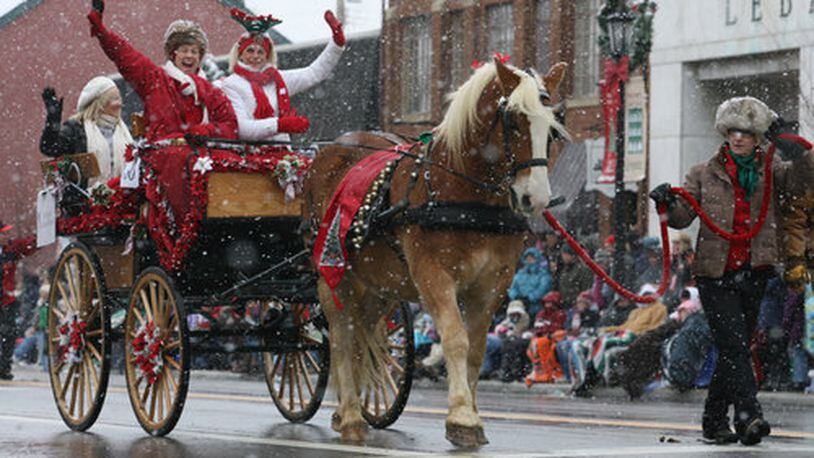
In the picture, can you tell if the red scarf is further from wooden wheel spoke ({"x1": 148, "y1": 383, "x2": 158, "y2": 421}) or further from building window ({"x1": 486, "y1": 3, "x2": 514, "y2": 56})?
building window ({"x1": 486, "y1": 3, "x2": 514, "y2": 56})

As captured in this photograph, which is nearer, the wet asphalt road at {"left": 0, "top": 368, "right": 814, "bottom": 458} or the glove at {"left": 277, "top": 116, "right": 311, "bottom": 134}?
the wet asphalt road at {"left": 0, "top": 368, "right": 814, "bottom": 458}

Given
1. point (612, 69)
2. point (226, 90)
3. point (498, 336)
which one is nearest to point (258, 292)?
point (226, 90)

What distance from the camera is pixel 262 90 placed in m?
11.5

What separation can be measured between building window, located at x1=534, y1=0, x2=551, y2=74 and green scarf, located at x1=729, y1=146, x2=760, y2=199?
70.2 feet

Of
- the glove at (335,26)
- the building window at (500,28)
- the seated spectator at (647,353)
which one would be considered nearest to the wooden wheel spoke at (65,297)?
the glove at (335,26)

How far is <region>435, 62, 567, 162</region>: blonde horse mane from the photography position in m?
9.00

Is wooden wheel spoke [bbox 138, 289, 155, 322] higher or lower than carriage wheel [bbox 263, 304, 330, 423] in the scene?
higher

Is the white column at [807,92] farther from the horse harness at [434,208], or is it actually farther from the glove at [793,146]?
the horse harness at [434,208]

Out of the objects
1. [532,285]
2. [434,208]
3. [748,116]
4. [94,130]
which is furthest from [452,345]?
[532,285]

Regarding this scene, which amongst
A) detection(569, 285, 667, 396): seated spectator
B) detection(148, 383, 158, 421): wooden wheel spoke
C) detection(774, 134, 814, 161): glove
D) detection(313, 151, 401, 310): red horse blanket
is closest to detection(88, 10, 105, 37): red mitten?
detection(313, 151, 401, 310): red horse blanket

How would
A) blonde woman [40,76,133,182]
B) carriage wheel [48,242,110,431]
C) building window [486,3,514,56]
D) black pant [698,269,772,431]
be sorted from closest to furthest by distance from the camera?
black pant [698,269,772,431]
carriage wheel [48,242,110,431]
blonde woman [40,76,133,182]
building window [486,3,514,56]

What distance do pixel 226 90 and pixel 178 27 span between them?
608 mm

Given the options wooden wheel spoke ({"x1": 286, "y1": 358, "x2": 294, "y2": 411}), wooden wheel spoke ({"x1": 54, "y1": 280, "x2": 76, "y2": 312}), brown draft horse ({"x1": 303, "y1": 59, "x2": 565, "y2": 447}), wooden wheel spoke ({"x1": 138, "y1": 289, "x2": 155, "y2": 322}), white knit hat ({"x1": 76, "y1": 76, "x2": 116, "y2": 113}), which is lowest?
wooden wheel spoke ({"x1": 286, "y1": 358, "x2": 294, "y2": 411})

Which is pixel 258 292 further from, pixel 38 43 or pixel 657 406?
pixel 38 43
